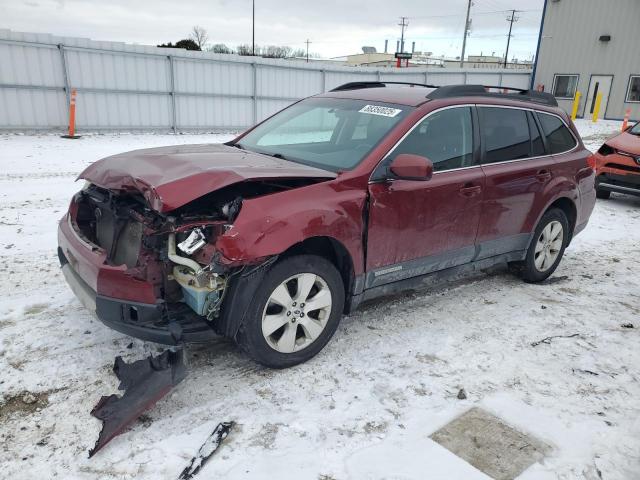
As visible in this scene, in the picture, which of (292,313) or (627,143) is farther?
(627,143)

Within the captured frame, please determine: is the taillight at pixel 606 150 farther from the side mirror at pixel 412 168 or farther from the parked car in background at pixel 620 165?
the side mirror at pixel 412 168

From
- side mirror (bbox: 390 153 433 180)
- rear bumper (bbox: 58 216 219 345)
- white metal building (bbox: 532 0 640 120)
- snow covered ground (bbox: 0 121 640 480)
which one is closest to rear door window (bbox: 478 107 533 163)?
side mirror (bbox: 390 153 433 180)

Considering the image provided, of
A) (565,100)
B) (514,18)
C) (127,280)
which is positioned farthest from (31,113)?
(514,18)

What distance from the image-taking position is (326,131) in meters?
4.27

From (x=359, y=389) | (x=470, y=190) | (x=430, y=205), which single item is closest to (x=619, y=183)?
(x=470, y=190)

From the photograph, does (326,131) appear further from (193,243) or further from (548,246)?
(548,246)

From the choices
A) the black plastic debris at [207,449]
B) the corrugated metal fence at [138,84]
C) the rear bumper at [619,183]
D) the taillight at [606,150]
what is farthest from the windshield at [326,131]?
the corrugated metal fence at [138,84]

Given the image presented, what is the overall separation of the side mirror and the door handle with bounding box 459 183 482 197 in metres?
0.76

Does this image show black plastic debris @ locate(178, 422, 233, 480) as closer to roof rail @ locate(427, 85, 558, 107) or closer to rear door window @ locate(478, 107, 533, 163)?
roof rail @ locate(427, 85, 558, 107)

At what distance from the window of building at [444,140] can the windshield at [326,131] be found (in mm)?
188

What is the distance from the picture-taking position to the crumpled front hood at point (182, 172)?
2.85m

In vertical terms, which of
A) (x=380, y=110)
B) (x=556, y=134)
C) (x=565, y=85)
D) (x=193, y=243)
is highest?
(x=565, y=85)

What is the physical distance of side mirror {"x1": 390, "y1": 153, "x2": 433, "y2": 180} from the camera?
335 cm

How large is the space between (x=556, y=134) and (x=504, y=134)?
98cm
